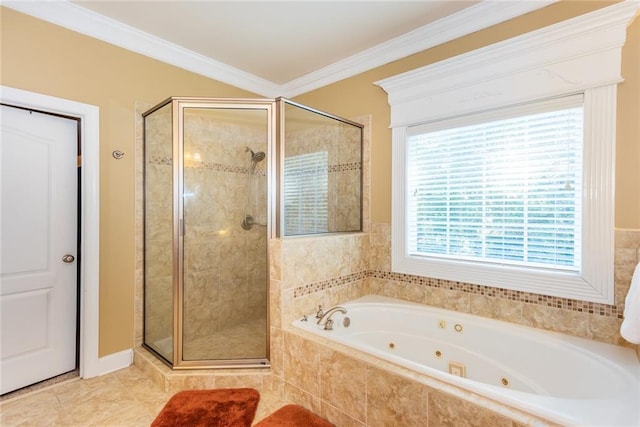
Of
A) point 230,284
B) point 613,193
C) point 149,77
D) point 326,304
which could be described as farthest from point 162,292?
point 613,193

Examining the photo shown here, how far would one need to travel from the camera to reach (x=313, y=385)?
68.1 inches

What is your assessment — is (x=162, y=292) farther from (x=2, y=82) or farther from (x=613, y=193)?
(x=613, y=193)

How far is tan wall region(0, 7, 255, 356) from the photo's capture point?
1.95 meters

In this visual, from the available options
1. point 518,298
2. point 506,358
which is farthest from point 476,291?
point 506,358

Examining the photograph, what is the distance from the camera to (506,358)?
183cm

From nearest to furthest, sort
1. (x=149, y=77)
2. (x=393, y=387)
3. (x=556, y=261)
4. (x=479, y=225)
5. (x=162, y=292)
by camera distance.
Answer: (x=393, y=387)
(x=556, y=261)
(x=479, y=225)
(x=162, y=292)
(x=149, y=77)

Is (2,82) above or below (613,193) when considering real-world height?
above

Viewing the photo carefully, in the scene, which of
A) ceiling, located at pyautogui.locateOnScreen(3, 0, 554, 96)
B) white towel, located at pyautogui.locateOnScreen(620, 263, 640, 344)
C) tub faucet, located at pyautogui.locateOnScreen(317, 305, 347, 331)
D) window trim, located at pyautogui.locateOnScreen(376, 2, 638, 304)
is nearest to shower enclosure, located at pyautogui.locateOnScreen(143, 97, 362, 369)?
tub faucet, located at pyautogui.locateOnScreen(317, 305, 347, 331)

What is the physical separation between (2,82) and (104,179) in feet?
2.45

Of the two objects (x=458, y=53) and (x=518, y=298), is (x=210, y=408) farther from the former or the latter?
(x=458, y=53)

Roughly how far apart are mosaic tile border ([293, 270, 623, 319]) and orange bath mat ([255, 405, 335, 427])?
0.66 m

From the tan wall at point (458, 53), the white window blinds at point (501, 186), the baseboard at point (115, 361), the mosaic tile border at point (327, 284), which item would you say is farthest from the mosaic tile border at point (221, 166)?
the baseboard at point (115, 361)

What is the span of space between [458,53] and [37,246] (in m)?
3.21

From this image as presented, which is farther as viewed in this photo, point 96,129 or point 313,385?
point 96,129
